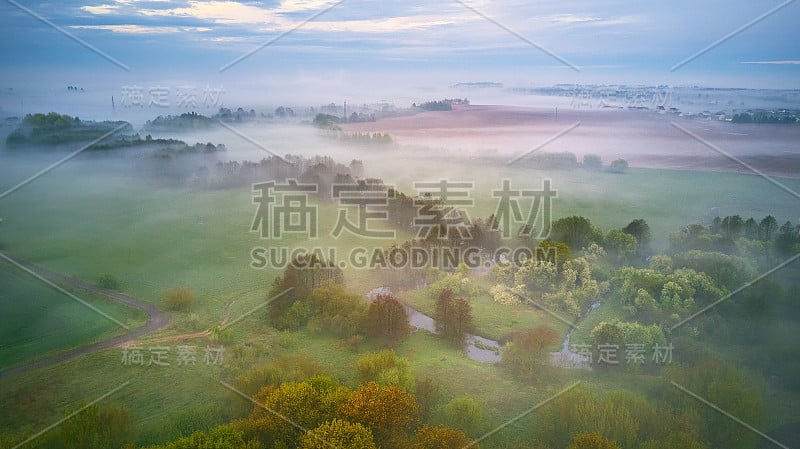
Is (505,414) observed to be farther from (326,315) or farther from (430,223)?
(430,223)

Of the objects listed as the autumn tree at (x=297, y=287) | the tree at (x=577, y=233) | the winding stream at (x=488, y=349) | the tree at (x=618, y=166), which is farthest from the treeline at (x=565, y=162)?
the autumn tree at (x=297, y=287)

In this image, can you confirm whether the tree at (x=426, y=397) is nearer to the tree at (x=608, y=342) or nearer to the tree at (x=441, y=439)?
the tree at (x=441, y=439)

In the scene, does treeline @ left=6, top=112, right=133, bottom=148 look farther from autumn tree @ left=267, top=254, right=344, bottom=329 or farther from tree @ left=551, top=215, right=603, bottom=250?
tree @ left=551, top=215, right=603, bottom=250

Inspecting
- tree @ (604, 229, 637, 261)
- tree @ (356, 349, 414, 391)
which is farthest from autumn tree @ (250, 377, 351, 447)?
tree @ (604, 229, 637, 261)

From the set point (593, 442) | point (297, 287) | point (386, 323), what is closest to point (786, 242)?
point (593, 442)

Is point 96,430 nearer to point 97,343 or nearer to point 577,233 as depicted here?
point 97,343

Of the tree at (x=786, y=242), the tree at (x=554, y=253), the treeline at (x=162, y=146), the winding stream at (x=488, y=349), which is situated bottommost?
the winding stream at (x=488, y=349)

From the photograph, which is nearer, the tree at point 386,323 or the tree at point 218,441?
the tree at point 218,441
